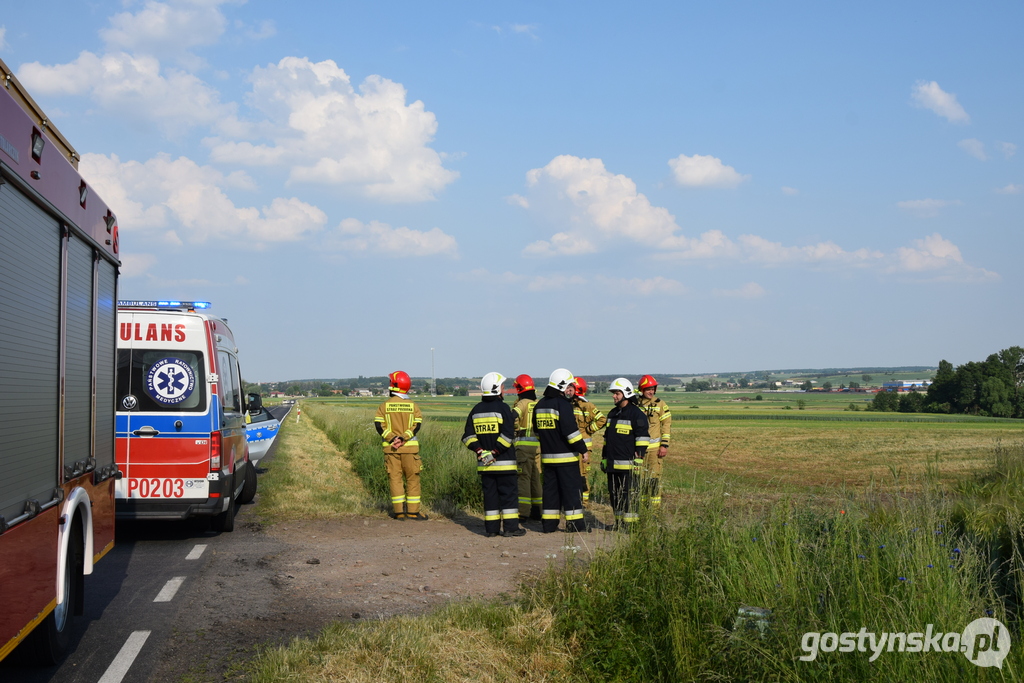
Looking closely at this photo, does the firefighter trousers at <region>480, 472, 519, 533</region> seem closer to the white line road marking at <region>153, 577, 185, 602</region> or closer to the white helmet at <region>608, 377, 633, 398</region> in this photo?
the white helmet at <region>608, 377, 633, 398</region>

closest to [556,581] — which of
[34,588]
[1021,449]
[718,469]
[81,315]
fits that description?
[34,588]

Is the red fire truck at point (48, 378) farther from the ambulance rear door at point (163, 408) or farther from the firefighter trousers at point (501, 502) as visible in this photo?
the firefighter trousers at point (501, 502)

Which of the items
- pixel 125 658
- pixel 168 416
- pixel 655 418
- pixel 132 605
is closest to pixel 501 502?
pixel 655 418

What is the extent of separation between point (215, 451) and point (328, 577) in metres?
2.43

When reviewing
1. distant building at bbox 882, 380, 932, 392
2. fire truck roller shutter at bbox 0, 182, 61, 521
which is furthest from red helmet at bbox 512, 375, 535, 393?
distant building at bbox 882, 380, 932, 392

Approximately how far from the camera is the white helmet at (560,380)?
10781 millimetres

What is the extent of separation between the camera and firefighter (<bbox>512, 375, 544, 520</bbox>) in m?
11.5

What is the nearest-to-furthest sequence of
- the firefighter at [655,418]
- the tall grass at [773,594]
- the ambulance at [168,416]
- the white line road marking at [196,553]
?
the tall grass at [773,594] → the white line road marking at [196,553] → the ambulance at [168,416] → the firefighter at [655,418]

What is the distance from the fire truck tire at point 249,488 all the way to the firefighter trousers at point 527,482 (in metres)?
4.72

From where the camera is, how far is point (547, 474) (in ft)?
34.6

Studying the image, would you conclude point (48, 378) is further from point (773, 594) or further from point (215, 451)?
point (215, 451)

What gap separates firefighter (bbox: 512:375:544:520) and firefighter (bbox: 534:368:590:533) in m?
0.62

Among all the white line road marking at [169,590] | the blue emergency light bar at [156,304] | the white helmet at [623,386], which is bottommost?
the white line road marking at [169,590]

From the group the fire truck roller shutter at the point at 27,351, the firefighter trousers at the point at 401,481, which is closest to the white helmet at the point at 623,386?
the firefighter trousers at the point at 401,481
